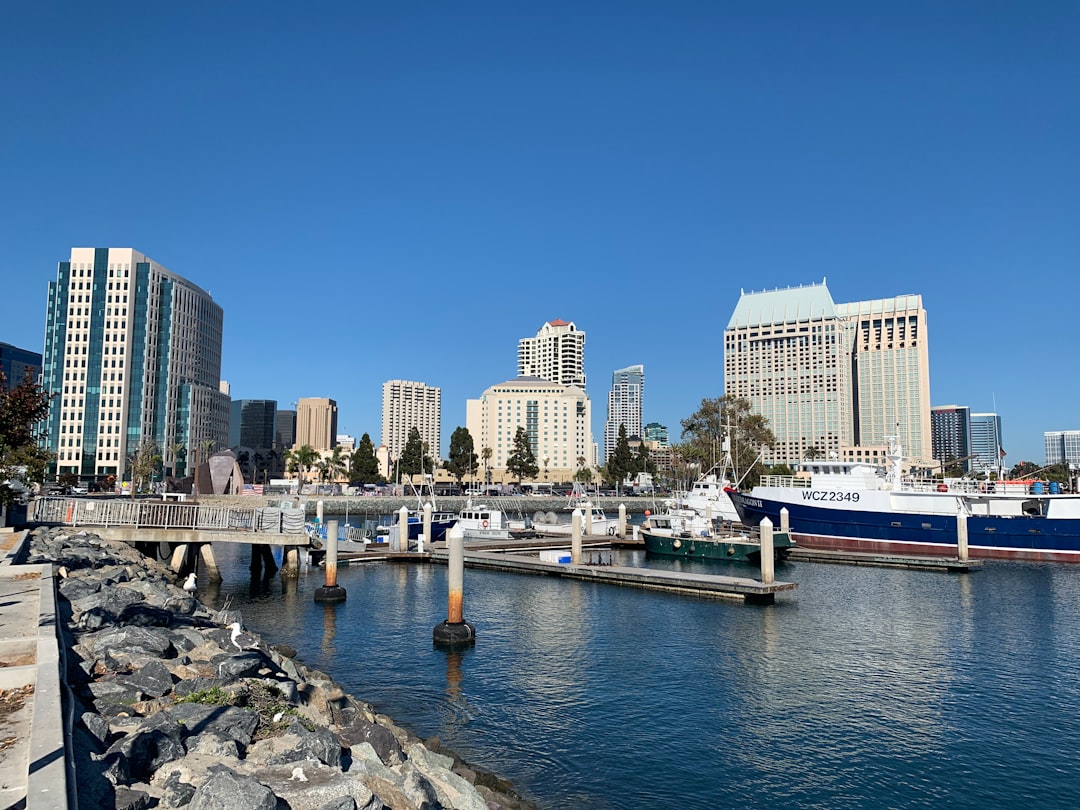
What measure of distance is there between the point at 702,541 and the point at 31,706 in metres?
58.3

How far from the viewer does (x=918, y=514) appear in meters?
67.3

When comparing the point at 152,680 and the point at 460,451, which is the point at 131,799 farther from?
the point at 460,451

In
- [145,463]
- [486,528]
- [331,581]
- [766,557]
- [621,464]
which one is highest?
[621,464]

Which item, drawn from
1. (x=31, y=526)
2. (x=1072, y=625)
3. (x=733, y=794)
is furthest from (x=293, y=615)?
(x=1072, y=625)

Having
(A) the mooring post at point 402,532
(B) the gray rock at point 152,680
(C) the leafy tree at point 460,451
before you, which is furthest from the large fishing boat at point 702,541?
(C) the leafy tree at point 460,451

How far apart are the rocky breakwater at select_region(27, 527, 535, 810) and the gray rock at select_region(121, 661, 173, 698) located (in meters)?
0.02

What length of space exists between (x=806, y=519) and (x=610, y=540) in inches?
752

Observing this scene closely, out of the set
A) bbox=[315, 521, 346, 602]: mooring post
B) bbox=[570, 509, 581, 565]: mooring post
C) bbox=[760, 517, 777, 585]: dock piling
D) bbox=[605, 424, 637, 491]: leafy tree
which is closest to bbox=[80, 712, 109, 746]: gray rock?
bbox=[315, 521, 346, 602]: mooring post

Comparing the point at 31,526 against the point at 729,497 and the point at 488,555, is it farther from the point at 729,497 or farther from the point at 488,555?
the point at 729,497

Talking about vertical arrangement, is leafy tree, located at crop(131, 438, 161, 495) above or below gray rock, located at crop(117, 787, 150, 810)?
above

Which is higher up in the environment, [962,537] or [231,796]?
[231,796]

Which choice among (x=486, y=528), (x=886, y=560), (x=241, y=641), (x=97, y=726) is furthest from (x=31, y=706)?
(x=886, y=560)

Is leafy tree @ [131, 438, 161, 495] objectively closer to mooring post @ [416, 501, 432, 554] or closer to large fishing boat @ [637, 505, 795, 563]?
mooring post @ [416, 501, 432, 554]

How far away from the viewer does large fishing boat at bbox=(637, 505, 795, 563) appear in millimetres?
62062
